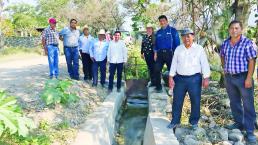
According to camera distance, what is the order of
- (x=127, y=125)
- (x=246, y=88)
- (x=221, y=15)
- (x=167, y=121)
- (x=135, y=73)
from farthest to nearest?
(x=135, y=73)
(x=127, y=125)
(x=221, y=15)
(x=167, y=121)
(x=246, y=88)

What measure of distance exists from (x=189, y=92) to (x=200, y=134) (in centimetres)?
83

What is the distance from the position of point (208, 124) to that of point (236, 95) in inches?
40.3

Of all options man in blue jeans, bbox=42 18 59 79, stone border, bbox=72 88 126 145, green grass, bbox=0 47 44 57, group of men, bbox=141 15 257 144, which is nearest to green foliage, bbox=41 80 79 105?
stone border, bbox=72 88 126 145

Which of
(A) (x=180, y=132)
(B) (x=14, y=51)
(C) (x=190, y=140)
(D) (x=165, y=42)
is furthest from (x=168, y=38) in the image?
(B) (x=14, y=51)

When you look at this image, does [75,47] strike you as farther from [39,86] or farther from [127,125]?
[127,125]

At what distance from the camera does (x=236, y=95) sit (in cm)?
692

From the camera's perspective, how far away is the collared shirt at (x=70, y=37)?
1102 centimetres

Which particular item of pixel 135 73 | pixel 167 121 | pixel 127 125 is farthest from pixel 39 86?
pixel 135 73

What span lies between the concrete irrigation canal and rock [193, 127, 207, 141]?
0.42 metres

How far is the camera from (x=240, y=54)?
253 inches

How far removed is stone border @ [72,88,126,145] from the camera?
683cm

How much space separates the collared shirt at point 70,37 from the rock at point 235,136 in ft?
18.6

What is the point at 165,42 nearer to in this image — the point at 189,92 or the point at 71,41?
the point at 189,92

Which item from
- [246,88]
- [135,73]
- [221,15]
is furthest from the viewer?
[135,73]
